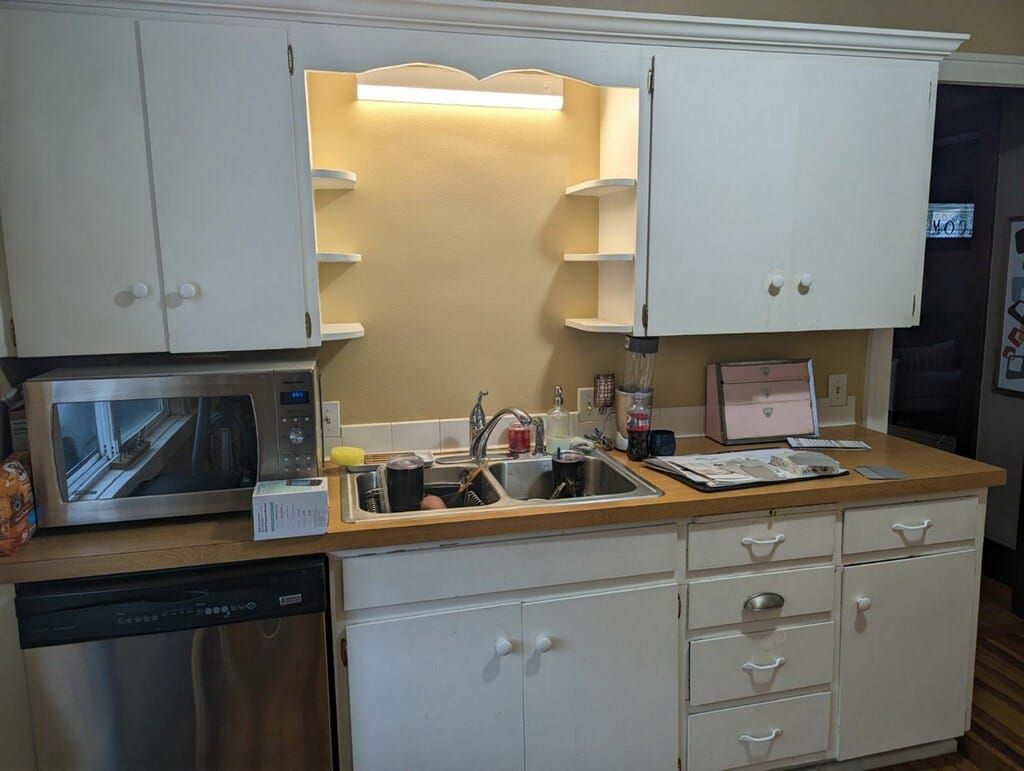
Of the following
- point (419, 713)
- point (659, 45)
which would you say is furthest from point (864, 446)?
point (419, 713)

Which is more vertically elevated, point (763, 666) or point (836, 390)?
point (836, 390)

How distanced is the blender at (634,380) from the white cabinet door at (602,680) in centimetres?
59

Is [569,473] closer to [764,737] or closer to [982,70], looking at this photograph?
[764,737]

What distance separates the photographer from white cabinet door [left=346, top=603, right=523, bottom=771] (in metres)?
1.71

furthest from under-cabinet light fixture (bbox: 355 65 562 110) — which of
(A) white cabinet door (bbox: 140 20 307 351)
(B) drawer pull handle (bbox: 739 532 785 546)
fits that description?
(B) drawer pull handle (bbox: 739 532 785 546)

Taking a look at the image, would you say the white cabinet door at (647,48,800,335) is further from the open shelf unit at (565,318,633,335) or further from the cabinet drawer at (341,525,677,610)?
the cabinet drawer at (341,525,677,610)

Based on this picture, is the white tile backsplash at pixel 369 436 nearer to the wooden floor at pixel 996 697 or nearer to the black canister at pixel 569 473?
the black canister at pixel 569 473

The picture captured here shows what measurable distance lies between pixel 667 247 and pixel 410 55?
88 cm

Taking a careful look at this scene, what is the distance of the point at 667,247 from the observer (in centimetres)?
209

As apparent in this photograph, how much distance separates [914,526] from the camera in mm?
2012

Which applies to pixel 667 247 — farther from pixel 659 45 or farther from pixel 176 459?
pixel 176 459

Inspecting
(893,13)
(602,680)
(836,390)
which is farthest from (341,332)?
(893,13)

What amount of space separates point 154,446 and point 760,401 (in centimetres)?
185

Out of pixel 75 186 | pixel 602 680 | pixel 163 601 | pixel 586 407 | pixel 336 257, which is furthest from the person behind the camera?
pixel 586 407
